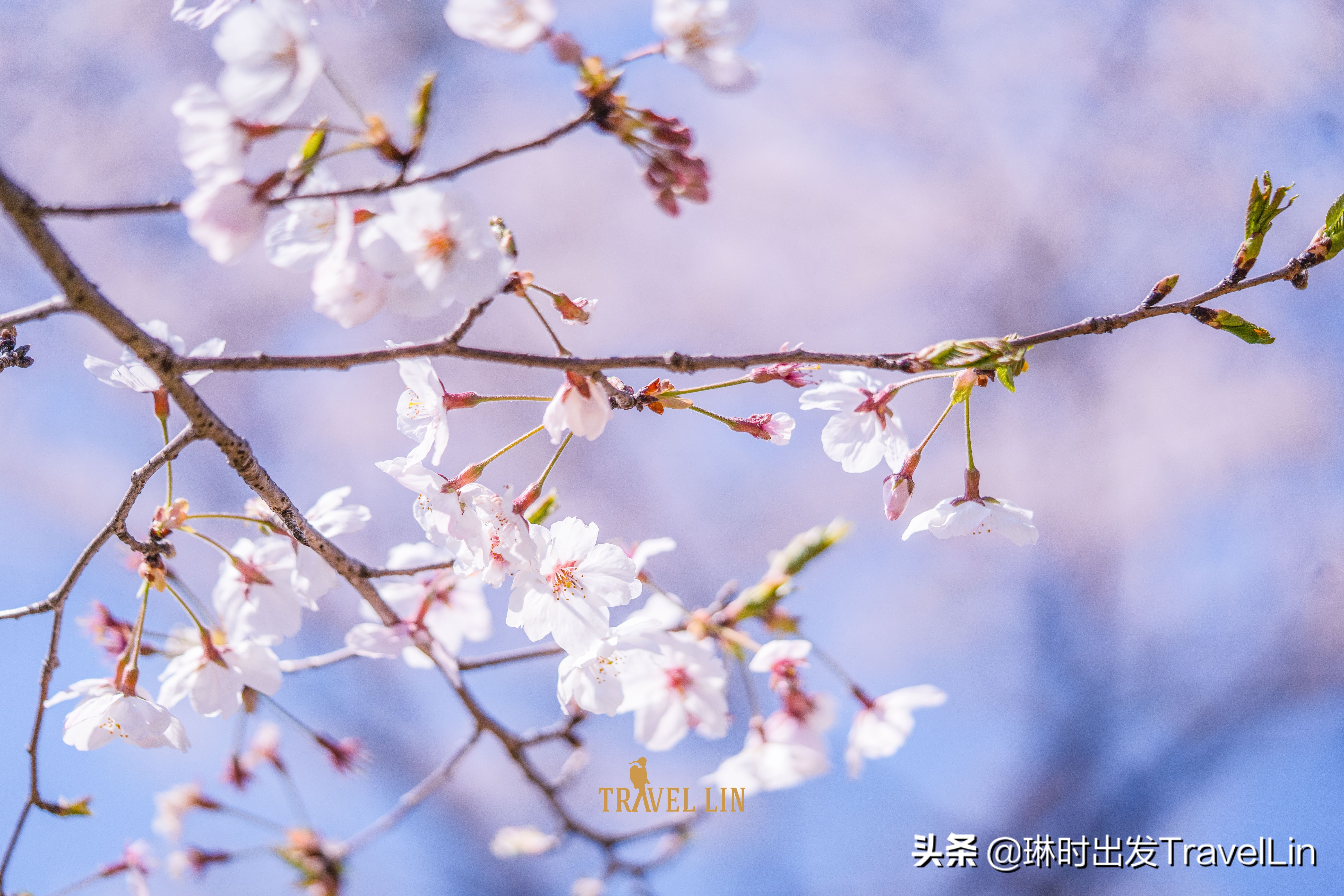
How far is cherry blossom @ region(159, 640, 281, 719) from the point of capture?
0.77 metres

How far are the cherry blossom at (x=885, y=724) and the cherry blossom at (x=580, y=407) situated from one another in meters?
0.65

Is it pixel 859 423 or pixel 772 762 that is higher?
pixel 859 423

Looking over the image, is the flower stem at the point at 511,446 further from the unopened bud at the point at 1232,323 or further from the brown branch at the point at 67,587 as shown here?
the unopened bud at the point at 1232,323

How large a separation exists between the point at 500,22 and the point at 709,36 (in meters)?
0.12

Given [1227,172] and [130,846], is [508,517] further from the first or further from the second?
[1227,172]

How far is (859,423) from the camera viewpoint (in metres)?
0.75

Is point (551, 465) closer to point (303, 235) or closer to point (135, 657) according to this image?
point (303, 235)

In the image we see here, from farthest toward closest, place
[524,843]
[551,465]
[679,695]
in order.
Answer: [524,843]
[679,695]
[551,465]

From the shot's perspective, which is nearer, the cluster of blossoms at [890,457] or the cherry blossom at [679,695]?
the cluster of blossoms at [890,457]

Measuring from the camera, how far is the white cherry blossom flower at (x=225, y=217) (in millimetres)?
451

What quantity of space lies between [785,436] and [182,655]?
0.63 metres

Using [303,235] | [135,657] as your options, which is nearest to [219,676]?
[135,657]

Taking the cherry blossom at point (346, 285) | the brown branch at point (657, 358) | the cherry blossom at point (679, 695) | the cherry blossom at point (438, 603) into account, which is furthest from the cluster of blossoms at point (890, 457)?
the cherry blossom at point (438, 603)

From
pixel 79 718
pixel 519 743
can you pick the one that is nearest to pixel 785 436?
pixel 519 743
